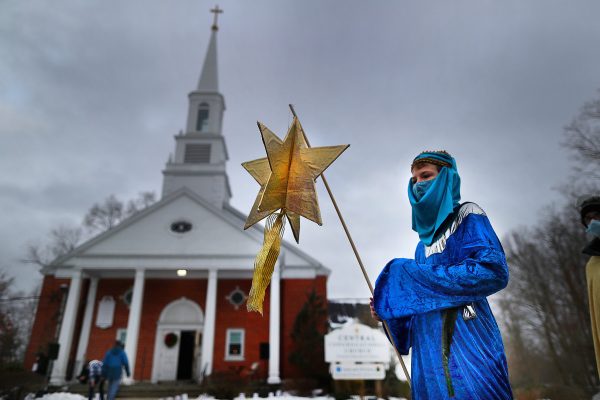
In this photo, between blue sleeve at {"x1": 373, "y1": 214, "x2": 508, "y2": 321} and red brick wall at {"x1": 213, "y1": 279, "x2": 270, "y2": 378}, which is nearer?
blue sleeve at {"x1": 373, "y1": 214, "x2": 508, "y2": 321}

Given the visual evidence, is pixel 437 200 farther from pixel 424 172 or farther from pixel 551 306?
pixel 551 306

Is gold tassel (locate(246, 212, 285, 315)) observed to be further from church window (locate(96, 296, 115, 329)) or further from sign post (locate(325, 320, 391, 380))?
church window (locate(96, 296, 115, 329))

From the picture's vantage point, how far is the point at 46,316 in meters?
20.2

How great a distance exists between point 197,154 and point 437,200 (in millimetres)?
25967

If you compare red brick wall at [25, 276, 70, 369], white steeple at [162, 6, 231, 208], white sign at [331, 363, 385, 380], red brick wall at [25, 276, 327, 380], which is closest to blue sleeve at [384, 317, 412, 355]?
white sign at [331, 363, 385, 380]

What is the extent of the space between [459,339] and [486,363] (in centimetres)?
14

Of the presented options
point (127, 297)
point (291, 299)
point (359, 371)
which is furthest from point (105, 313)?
point (359, 371)

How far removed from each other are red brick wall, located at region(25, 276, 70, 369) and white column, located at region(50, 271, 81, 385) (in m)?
1.34

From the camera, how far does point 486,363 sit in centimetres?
178

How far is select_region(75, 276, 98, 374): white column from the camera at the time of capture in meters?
19.5

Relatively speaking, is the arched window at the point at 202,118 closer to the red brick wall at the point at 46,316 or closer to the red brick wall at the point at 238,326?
the red brick wall at the point at 238,326

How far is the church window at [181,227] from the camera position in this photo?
2042 cm

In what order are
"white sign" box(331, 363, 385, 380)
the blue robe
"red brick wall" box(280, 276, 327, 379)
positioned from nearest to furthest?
the blue robe → "white sign" box(331, 363, 385, 380) → "red brick wall" box(280, 276, 327, 379)

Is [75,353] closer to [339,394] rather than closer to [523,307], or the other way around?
[339,394]
